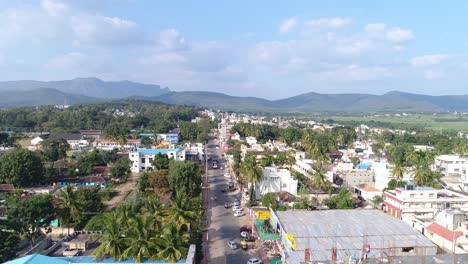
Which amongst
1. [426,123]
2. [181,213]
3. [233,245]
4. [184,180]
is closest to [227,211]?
[184,180]

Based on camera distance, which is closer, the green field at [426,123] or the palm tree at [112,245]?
the palm tree at [112,245]

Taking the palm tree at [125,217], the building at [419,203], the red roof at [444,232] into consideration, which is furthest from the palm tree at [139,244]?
the building at [419,203]

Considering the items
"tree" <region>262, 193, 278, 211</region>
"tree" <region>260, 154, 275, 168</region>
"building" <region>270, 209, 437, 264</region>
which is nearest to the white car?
"tree" <region>262, 193, 278, 211</region>

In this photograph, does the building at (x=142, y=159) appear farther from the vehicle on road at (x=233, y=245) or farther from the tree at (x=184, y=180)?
the vehicle on road at (x=233, y=245)

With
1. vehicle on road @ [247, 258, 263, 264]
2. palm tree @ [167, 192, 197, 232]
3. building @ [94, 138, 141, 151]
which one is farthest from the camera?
building @ [94, 138, 141, 151]

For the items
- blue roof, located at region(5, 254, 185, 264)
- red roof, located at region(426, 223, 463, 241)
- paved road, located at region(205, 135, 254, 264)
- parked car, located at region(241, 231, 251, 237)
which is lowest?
paved road, located at region(205, 135, 254, 264)

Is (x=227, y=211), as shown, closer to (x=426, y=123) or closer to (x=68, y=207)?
(x=68, y=207)

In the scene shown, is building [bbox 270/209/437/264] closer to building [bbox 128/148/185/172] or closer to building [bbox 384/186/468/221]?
building [bbox 384/186/468/221]

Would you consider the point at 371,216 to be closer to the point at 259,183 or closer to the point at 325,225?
the point at 325,225
